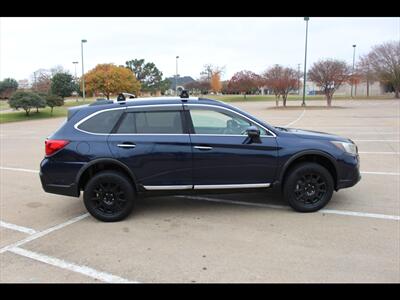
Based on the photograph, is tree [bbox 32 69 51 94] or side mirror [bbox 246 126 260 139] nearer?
side mirror [bbox 246 126 260 139]

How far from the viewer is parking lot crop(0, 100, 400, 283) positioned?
3.22 metres

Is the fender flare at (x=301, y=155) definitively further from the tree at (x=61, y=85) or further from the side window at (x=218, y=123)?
the tree at (x=61, y=85)

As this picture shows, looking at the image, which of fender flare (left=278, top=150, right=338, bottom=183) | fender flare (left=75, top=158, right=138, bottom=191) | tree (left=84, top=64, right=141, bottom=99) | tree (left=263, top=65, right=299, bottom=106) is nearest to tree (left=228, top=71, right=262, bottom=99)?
tree (left=263, top=65, right=299, bottom=106)

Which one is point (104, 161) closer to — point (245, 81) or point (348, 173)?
point (348, 173)

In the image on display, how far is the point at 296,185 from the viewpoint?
4.70m

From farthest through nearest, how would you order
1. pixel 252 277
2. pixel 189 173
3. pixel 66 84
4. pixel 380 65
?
pixel 66 84 < pixel 380 65 < pixel 189 173 < pixel 252 277

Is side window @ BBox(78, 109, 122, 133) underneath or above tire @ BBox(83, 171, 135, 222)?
above

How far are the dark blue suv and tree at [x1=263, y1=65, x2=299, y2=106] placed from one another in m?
31.0

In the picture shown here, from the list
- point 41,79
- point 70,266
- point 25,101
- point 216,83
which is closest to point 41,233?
point 70,266

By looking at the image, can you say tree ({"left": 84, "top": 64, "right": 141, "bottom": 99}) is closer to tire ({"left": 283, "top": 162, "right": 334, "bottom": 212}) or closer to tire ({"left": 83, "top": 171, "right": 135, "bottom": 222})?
tire ({"left": 83, "top": 171, "right": 135, "bottom": 222})
